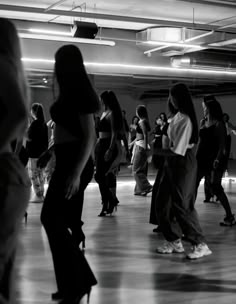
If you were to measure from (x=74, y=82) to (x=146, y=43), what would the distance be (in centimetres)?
859

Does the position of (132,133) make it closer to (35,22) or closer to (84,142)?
(35,22)

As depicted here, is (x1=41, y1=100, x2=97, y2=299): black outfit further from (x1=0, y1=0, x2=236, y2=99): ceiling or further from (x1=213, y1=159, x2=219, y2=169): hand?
(x1=0, y1=0, x2=236, y2=99): ceiling

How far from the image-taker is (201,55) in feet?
43.1

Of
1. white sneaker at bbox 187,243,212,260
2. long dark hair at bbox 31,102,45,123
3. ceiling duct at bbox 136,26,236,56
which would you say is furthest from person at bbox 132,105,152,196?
white sneaker at bbox 187,243,212,260

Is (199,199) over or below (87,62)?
below

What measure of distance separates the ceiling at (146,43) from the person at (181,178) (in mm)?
4328

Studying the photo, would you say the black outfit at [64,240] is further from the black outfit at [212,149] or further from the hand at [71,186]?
the black outfit at [212,149]

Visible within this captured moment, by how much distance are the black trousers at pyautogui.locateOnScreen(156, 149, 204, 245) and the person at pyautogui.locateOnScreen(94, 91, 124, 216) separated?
1929 mm

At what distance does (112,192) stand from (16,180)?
5555 millimetres

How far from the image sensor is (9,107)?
6.62ft

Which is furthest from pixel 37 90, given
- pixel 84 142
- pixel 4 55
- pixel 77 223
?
pixel 4 55

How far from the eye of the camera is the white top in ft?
14.9

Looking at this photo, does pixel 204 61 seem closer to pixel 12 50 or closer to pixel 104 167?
pixel 104 167

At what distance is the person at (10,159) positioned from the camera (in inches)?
79.4
